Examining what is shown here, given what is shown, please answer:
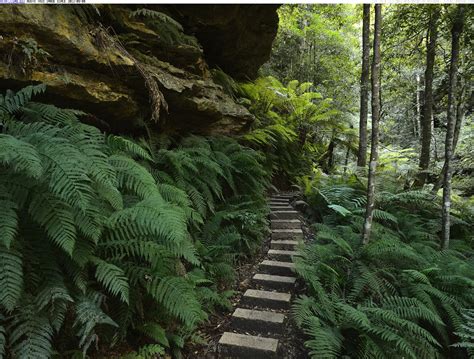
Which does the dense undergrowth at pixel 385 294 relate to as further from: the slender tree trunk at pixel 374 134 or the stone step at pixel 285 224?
the stone step at pixel 285 224

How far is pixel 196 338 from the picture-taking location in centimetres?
304

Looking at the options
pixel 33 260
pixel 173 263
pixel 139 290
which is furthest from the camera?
pixel 173 263

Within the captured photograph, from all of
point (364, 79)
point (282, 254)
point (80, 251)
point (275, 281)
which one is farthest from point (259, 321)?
point (364, 79)

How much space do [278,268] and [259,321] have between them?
3.82ft

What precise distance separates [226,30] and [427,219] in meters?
5.96

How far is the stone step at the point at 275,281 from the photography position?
13.8 ft

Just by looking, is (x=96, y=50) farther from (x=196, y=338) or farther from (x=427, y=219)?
(x=427, y=219)

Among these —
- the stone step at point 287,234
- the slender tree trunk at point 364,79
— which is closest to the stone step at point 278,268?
the stone step at point 287,234

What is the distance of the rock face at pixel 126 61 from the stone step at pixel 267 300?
2.66 metres

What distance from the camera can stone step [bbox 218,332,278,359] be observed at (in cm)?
309

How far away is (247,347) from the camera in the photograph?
3.14 metres

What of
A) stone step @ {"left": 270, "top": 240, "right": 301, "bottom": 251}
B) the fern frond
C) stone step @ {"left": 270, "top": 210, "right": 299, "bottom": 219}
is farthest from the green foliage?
the fern frond

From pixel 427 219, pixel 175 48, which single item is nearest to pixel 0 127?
pixel 175 48

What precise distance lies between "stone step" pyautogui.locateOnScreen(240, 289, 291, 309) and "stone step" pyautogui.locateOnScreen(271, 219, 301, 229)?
2.07m
